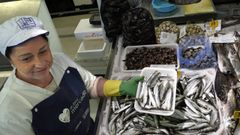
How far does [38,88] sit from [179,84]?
884mm

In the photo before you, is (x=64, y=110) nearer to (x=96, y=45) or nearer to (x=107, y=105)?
(x=107, y=105)

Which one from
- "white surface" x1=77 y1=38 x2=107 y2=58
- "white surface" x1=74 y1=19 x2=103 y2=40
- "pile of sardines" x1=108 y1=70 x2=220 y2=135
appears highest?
"pile of sardines" x1=108 y1=70 x2=220 y2=135

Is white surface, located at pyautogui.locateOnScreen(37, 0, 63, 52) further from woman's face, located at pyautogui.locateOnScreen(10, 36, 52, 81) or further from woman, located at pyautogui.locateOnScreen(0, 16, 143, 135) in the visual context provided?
woman's face, located at pyautogui.locateOnScreen(10, 36, 52, 81)

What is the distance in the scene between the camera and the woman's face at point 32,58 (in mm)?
1537

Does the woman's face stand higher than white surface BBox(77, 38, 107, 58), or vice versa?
the woman's face

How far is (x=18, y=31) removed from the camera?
1519 mm

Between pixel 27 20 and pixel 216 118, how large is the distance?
118 cm

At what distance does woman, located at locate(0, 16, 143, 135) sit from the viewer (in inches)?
60.3

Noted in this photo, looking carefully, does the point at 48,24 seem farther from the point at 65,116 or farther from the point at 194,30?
the point at 65,116

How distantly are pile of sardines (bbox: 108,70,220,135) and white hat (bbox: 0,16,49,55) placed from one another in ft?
2.27

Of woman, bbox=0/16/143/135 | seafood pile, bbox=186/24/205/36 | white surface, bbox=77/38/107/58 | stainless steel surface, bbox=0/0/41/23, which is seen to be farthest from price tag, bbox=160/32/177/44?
stainless steel surface, bbox=0/0/41/23

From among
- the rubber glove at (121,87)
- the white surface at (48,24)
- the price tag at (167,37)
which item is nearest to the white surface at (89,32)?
the white surface at (48,24)

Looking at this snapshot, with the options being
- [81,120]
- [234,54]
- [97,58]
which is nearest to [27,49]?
[81,120]

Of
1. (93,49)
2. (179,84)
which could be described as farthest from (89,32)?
(179,84)
